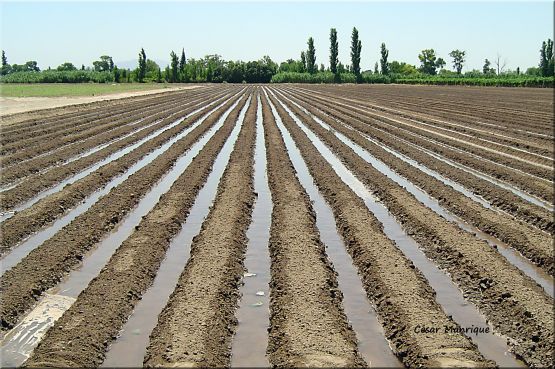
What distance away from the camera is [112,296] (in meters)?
6.82

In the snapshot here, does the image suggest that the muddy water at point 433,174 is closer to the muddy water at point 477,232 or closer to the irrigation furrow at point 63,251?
the muddy water at point 477,232

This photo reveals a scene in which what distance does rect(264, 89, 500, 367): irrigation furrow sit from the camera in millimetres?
5512

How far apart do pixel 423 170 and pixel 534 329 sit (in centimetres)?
927

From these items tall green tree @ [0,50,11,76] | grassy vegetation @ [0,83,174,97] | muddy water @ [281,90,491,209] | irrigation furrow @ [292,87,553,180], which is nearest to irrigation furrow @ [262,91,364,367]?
muddy water @ [281,90,491,209]

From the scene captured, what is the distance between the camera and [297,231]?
9336 millimetres

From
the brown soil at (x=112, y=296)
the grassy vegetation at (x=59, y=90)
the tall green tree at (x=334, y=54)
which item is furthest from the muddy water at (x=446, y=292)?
the tall green tree at (x=334, y=54)

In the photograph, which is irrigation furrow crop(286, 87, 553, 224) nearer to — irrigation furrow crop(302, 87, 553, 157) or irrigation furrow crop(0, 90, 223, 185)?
irrigation furrow crop(302, 87, 553, 157)

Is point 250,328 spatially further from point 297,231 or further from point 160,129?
point 160,129

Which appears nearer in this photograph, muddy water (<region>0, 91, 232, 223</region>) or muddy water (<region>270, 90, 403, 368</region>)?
muddy water (<region>270, 90, 403, 368</region>)

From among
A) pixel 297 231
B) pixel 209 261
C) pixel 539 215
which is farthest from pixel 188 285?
pixel 539 215

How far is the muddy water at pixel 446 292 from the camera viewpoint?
18.7ft

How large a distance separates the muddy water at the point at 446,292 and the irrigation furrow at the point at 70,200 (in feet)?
18.9

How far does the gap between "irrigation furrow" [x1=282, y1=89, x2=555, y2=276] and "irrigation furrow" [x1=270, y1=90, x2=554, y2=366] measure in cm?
41

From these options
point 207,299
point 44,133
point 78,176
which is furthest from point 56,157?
point 207,299
